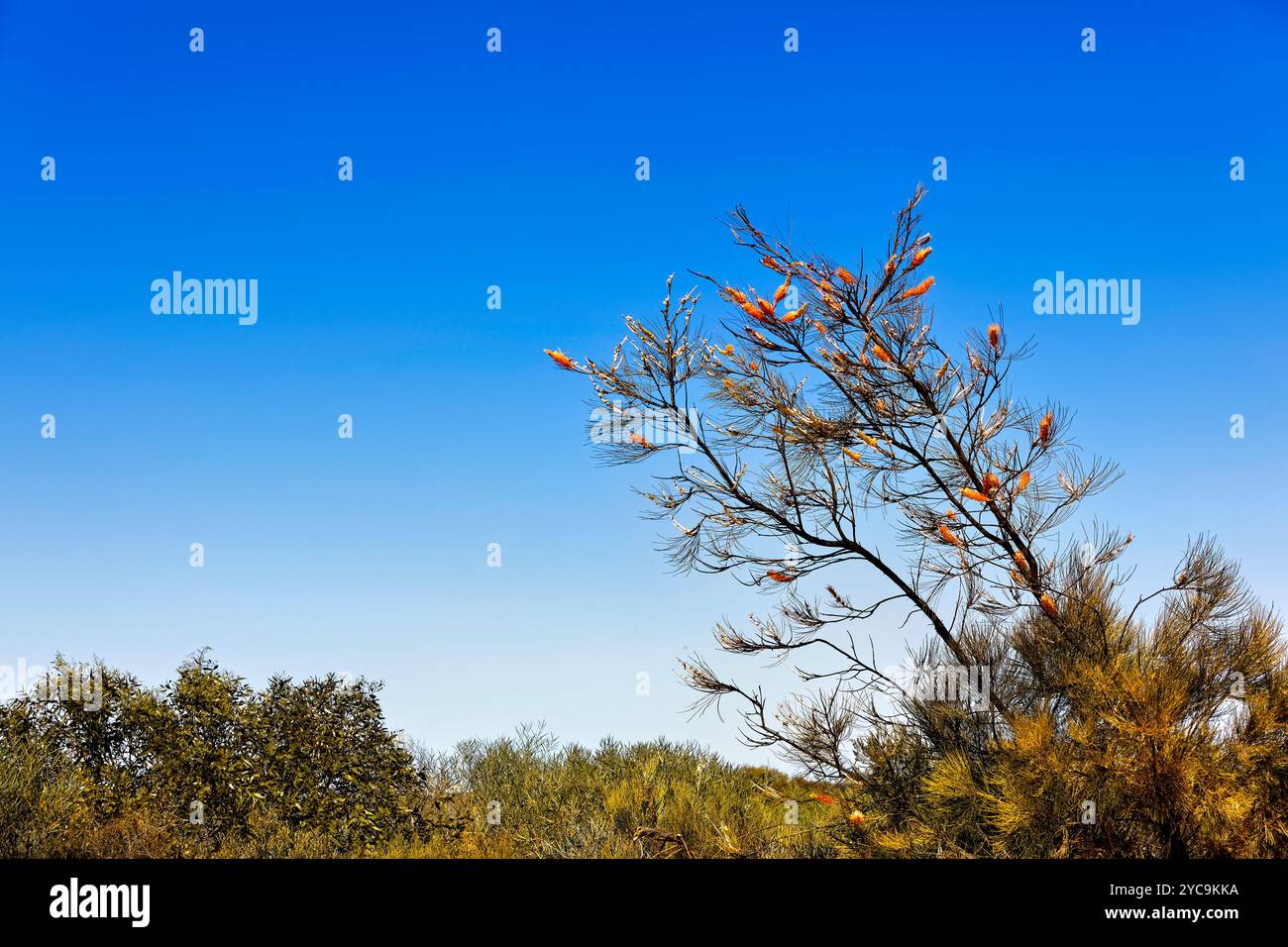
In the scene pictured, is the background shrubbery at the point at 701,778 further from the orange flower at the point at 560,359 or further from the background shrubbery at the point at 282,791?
the orange flower at the point at 560,359

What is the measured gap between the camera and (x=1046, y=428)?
8008mm

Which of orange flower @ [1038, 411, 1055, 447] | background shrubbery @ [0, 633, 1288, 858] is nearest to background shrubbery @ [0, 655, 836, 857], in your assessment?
background shrubbery @ [0, 633, 1288, 858]

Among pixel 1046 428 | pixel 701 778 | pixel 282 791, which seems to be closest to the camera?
pixel 1046 428

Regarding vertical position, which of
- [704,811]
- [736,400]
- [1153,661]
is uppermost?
[736,400]

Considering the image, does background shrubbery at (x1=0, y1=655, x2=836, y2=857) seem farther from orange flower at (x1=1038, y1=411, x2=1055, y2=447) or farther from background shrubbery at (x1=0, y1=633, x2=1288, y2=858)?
orange flower at (x1=1038, y1=411, x2=1055, y2=447)

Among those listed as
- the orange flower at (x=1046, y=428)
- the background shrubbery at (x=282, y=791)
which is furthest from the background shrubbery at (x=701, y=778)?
the orange flower at (x=1046, y=428)

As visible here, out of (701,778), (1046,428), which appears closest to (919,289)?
(1046,428)

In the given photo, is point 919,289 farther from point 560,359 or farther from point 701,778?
point 701,778

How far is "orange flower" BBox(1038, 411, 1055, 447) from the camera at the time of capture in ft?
26.3

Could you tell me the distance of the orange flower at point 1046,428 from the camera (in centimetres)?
801
